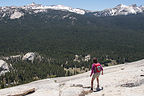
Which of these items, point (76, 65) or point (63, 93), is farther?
point (76, 65)

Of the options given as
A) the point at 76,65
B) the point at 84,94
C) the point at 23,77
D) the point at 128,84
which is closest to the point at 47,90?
the point at 84,94

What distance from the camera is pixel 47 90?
24.6 metres

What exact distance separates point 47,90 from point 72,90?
12.8ft

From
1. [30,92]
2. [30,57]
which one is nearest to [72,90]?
[30,92]

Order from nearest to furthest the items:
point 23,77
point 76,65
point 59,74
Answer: point 23,77
point 59,74
point 76,65

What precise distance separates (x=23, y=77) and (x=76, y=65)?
6877cm

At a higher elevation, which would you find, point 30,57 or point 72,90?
point 72,90

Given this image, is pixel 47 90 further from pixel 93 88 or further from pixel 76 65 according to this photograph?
pixel 76 65

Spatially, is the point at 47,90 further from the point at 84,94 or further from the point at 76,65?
the point at 76,65

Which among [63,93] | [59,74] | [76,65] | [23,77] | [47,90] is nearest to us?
[63,93]

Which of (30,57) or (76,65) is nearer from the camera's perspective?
(76,65)

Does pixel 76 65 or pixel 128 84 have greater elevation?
pixel 128 84

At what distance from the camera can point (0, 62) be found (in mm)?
132125

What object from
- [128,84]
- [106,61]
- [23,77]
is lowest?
[106,61]
